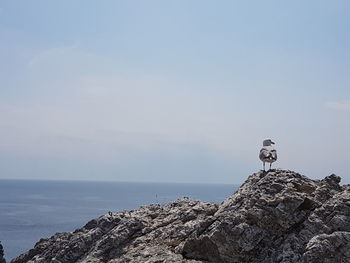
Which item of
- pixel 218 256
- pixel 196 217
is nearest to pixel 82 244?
pixel 196 217

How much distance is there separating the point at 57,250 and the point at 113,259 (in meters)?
4.87

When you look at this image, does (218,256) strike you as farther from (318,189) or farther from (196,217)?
(318,189)

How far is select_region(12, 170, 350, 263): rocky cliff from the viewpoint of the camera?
22.3m

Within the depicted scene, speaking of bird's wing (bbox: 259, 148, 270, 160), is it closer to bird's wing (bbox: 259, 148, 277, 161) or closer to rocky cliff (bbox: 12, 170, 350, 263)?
bird's wing (bbox: 259, 148, 277, 161)

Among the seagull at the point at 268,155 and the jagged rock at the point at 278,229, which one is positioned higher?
the seagull at the point at 268,155

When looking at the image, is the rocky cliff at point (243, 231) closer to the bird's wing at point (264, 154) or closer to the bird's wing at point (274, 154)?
the bird's wing at point (264, 154)

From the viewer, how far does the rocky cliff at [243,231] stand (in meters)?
22.3

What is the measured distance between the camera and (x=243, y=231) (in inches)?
907

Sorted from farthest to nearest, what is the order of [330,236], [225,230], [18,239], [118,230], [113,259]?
1. [18,239]
2. [118,230]
3. [113,259]
4. [225,230]
5. [330,236]

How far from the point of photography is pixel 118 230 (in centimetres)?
2656

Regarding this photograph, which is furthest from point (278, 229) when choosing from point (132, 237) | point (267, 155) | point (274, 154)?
point (132, 237)

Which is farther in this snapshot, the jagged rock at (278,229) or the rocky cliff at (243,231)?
the rocky cliff at (243,231)

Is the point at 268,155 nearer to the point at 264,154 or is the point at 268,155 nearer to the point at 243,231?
the point at 264,154

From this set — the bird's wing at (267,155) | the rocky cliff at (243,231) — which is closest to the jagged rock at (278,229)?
the rocky cliff at (243,231)
